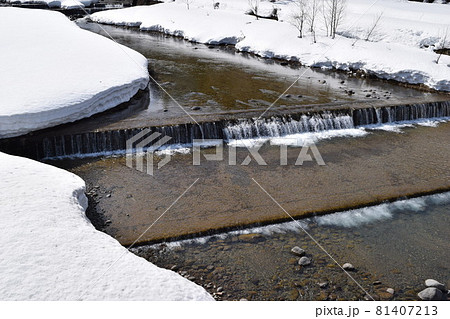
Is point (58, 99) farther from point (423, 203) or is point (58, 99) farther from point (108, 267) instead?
point (423, 203)

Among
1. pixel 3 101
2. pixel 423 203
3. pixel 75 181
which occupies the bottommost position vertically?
pixel 423 203

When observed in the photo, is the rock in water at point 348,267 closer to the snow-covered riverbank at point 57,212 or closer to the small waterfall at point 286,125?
the snow-covered riverbank at point 57,212

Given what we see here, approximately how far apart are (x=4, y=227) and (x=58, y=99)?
245 inches

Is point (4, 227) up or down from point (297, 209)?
up

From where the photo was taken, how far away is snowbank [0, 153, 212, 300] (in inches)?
197

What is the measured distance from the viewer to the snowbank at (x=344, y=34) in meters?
18.4

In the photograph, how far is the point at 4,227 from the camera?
592cm

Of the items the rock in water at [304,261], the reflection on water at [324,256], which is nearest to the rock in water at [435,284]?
the reflection on water at [324,256]

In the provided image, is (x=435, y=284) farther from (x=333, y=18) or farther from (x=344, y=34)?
(x=333, y=18)

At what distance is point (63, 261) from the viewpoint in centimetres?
546

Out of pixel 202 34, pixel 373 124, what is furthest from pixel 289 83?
pixel 202 34

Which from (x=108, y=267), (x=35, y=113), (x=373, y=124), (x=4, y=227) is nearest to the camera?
(x=108, y=267)

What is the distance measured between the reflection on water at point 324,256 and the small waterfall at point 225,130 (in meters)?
4.61

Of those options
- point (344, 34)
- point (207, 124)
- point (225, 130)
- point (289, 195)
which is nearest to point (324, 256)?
point (289, 195)
